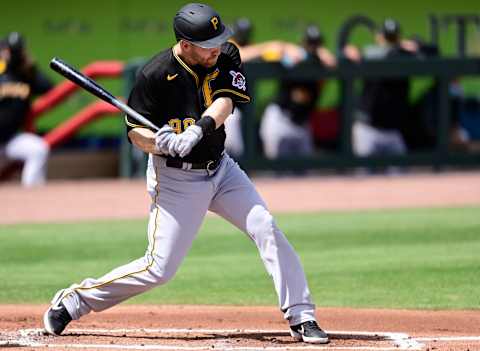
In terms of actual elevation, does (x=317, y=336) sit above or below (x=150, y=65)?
below

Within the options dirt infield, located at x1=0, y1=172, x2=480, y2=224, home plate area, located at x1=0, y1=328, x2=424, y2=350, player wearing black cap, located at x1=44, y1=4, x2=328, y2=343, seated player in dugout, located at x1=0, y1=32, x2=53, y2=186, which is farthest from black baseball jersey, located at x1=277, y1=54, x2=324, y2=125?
player wearing black cap, located at x1=44, y1=4, x2=328, y2=343

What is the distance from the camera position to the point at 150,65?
5566 mm

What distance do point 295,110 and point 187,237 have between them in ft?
27.3

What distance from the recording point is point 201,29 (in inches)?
215

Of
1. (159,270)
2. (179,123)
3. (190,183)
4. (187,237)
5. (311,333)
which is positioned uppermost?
(179,123)

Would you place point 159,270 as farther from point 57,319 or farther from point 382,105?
point 382,105

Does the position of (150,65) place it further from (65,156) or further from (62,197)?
(65,156)

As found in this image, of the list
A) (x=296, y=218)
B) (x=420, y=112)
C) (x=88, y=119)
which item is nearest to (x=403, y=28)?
(x=420, y=112)

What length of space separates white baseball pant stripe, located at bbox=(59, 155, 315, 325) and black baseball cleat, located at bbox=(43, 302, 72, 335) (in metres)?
0.14

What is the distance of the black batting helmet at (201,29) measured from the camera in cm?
546

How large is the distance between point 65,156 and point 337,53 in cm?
353

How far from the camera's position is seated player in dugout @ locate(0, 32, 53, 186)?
1343cm

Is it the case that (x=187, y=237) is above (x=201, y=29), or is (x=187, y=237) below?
below

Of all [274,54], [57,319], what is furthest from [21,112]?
[57,319]
